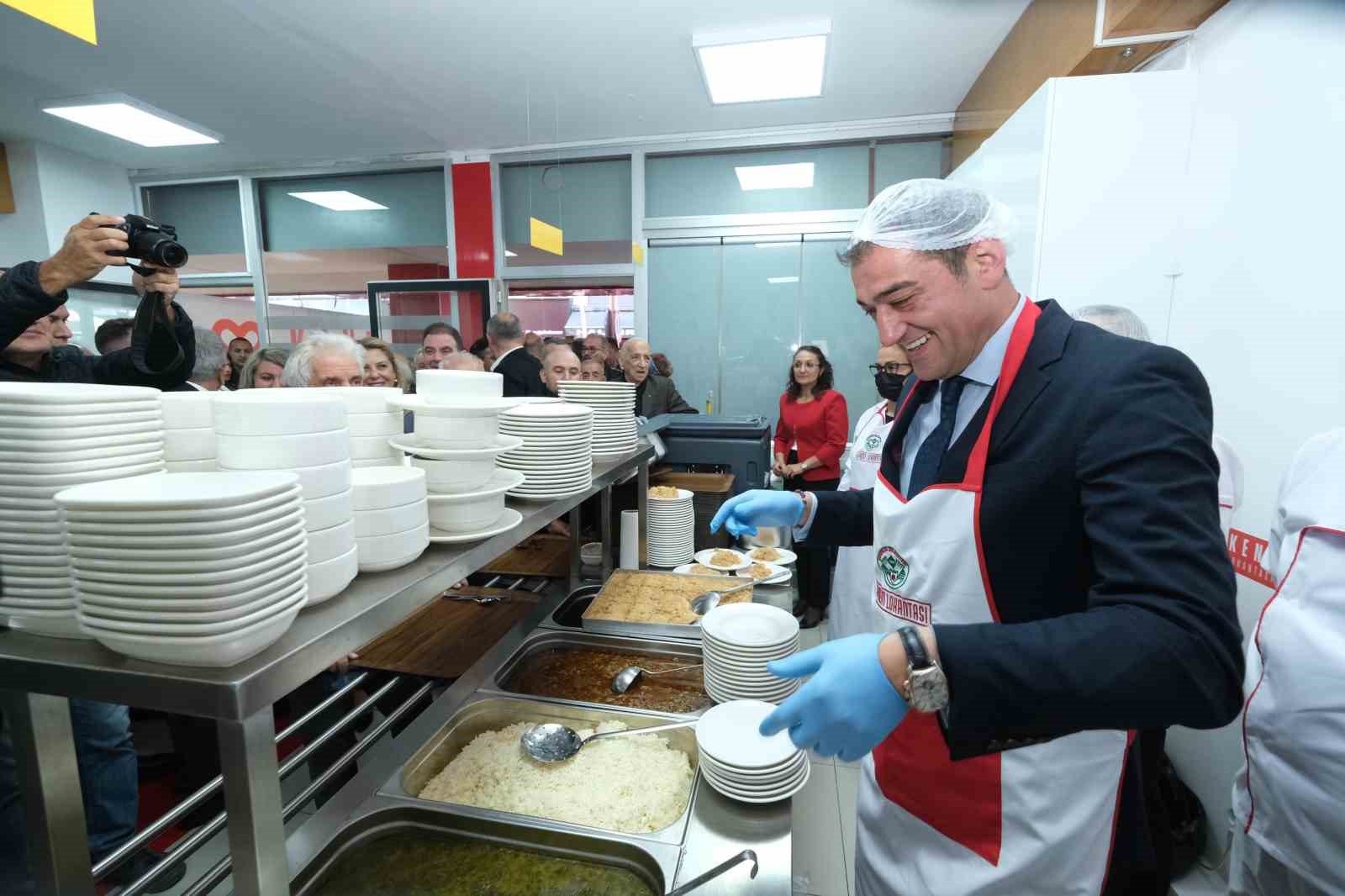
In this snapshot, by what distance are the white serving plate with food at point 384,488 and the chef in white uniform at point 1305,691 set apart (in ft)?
5.18

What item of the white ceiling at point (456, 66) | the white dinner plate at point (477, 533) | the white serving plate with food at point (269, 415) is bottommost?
the white dinner plate at point (477, 533)

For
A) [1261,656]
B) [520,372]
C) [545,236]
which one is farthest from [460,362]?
[1261,656]

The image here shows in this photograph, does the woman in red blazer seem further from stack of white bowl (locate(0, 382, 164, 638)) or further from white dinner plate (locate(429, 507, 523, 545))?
stack of white bowl (locate(0, 382, 164, 638))

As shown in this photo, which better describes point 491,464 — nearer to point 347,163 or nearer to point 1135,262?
point 1135,262

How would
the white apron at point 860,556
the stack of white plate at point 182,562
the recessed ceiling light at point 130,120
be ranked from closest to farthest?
1. the stack of white plate at point 182,562
2. the white apron at point 860,556
3. the recessed ceiling light at point 130,120

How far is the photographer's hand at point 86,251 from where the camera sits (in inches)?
54.9

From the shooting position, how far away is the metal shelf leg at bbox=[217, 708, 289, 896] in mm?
606

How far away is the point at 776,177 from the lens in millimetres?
5098

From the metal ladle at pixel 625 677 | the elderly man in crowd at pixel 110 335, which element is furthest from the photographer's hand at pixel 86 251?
the elderly man in crowd at pixel 110 335

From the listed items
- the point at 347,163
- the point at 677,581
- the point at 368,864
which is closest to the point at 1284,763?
the point at 677,581

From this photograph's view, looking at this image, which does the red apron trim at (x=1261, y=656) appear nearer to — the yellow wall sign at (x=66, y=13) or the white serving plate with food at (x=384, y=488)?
the white serving plate with food at (x=384, y=488)

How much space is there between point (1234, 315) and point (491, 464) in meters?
2.55

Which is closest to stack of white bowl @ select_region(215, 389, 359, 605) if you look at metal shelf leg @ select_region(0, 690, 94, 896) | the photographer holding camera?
metal shelf leg @ select_region(0, 690, 94, 896)

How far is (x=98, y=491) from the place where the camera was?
564 mm
